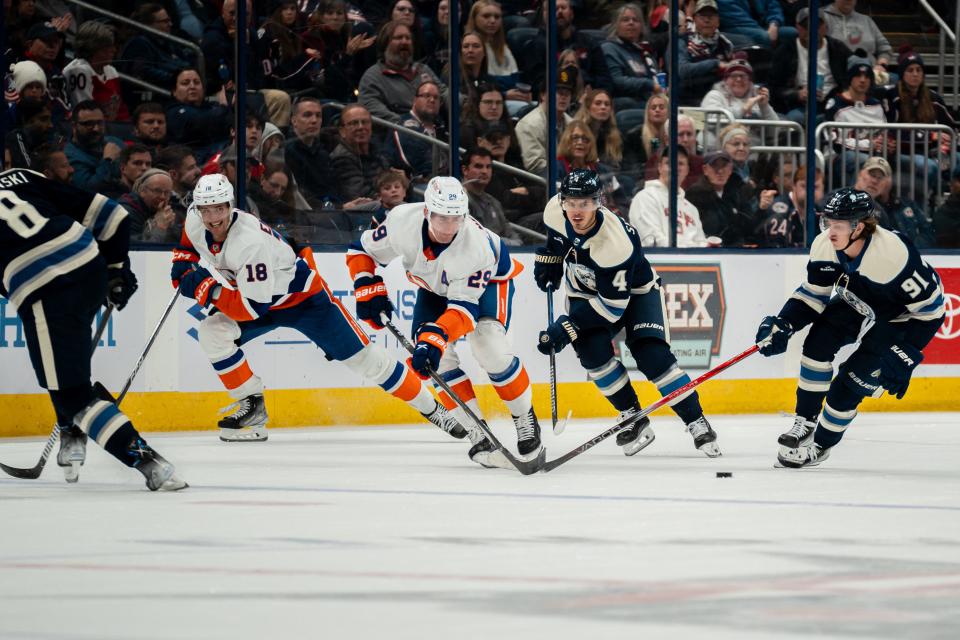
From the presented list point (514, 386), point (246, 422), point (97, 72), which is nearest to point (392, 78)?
point (97, 72)

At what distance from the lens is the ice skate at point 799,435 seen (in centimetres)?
636

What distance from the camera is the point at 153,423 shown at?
26.6 ft

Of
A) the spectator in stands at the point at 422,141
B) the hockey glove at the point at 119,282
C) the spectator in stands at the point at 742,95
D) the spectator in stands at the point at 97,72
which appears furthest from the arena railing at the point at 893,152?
the hockey glove at the point at 119,282

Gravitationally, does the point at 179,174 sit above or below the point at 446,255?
below

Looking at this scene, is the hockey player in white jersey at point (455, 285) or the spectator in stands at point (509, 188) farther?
the spectator in stands at point (509, 188)

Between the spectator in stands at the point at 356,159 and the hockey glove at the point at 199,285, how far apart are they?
163cm

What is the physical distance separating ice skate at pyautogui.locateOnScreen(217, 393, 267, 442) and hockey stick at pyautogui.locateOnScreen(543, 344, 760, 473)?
1892mm

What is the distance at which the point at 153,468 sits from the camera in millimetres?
5285

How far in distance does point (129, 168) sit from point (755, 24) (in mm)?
4354

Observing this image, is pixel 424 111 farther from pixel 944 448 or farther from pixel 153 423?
pixel 944 448

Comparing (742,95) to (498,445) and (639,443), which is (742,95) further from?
(498,445)

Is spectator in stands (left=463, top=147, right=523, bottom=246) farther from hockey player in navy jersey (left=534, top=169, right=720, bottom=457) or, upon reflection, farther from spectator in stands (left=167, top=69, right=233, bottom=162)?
hockey player in navy jersey (left=534, top=169, right=720, bottom=457)

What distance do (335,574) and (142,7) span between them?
216 inches

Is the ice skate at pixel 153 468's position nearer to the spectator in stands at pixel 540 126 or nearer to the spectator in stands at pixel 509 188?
the spectator in stands at pixel 509 188
